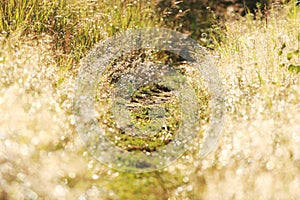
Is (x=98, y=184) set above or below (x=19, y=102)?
below

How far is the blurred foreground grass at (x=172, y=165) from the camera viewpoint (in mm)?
3564

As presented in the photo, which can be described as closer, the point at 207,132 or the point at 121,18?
the point at 207,132

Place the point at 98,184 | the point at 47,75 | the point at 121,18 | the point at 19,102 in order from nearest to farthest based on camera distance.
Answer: the point at 98,184 < the point at 19,102 < the point at 47,75 < the point at 121,18

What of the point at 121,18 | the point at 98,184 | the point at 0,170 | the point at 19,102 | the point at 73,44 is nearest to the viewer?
the point at 0,170

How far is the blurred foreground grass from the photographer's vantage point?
3.56 m

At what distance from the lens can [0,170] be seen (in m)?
3.41

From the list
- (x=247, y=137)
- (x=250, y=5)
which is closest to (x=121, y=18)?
(x=250, y=5)

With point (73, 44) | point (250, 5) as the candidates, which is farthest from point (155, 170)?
point (250, 5)

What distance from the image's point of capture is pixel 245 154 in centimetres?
375

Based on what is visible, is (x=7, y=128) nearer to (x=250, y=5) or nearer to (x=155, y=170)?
(x=155, y=170)

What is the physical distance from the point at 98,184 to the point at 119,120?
102cm

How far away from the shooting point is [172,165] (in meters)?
3.95

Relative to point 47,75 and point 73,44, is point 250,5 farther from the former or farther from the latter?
point 47,75

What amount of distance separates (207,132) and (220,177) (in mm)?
554
